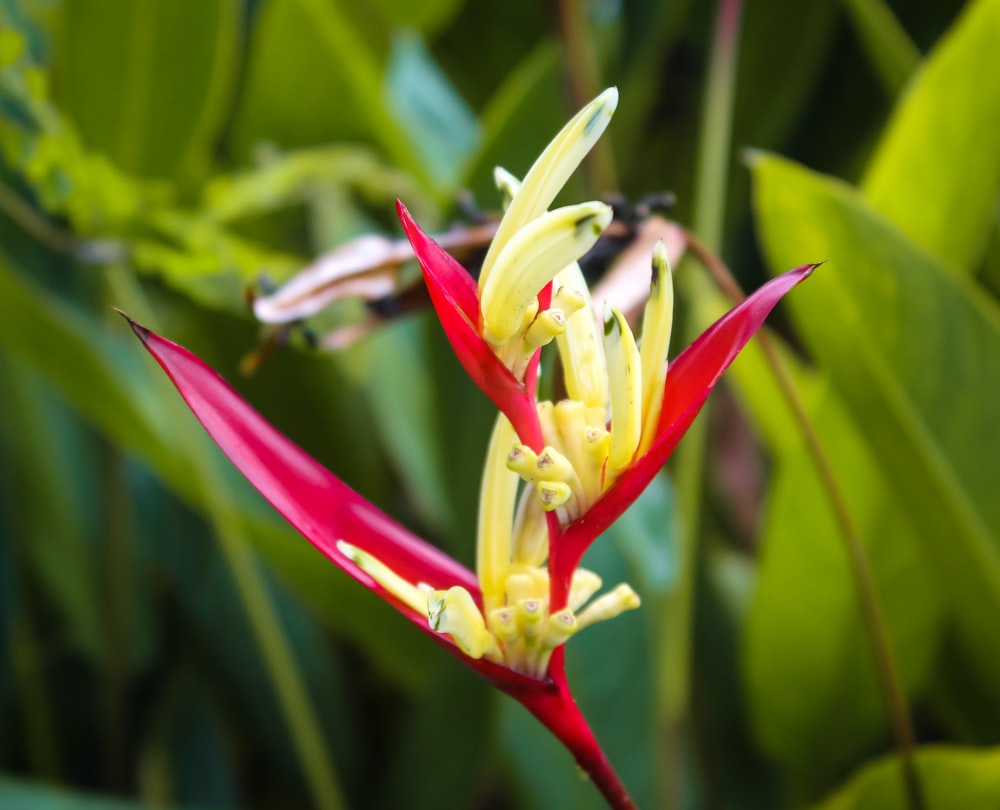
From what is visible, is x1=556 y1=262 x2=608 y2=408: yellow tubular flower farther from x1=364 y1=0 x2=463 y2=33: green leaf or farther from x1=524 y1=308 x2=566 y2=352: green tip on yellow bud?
x1=364 y1=0 x2=463 y2=33: green leaf

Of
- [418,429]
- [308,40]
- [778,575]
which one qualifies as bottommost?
[778,575]

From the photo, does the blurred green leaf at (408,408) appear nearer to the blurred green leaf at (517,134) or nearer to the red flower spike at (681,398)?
the blurred green leaf at (517,134)

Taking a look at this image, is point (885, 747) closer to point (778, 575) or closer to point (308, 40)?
point (778, 575)

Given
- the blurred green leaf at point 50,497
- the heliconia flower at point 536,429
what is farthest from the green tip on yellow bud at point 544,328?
the blurred green leaf at point 50,497

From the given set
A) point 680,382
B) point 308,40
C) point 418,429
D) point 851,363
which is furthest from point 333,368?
point 680,382

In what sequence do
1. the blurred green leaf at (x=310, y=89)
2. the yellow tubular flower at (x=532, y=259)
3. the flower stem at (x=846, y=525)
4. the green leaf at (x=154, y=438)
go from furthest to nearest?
the blurred green leaf at (x=310, y=89) → the green leaf at (x=154, y=438) → the flower stem at (x=846, y=525) → the yellow tubular flower at (x=532, y=259)

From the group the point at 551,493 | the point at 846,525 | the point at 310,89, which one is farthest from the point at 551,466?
the point at 310,89

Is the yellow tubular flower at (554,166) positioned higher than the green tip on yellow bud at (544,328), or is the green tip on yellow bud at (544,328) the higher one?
the yellow tubular flower at (554,166)
